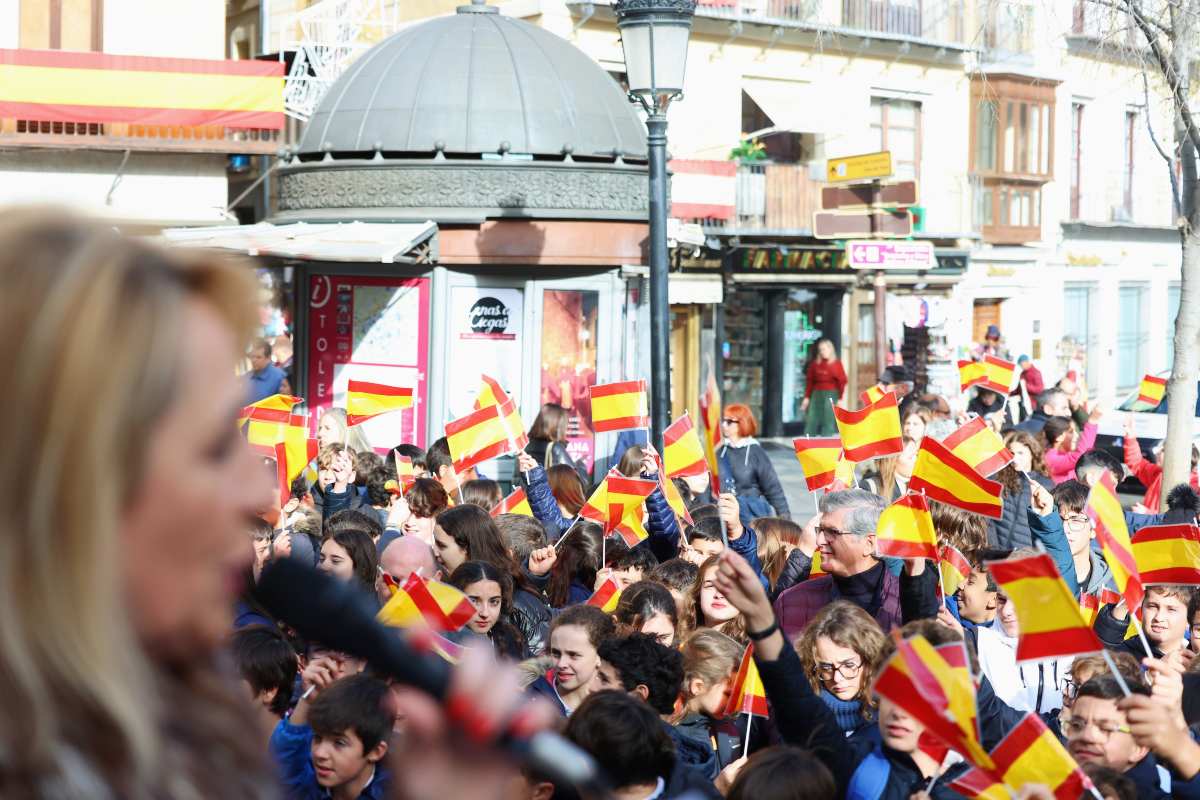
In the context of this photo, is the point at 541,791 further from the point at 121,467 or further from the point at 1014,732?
the point at 121,467

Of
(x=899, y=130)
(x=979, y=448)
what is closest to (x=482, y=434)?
(x=979, y=448)

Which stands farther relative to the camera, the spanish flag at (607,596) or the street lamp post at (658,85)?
the street lamp post at (658,85)

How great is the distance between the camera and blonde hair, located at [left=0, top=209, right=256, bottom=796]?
45.2 inches

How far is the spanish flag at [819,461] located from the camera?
30.1ft

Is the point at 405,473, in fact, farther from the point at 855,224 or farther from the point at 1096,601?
the point at 855,224

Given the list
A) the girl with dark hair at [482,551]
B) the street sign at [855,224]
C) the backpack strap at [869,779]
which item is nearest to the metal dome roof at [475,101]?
the street sign at [855,224]

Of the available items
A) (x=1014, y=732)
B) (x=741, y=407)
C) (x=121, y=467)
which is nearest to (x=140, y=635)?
(x=121, y=467)

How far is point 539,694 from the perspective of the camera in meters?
4.91

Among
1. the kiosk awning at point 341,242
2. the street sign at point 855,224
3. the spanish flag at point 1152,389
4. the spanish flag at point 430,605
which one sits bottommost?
the spanish flag at point 430,605

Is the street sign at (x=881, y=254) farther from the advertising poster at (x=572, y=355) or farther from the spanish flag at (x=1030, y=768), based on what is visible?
the spanish flag at (x=1030, y=768)

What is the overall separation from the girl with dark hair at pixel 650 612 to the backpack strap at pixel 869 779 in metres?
1.90

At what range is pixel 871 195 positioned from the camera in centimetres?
1738

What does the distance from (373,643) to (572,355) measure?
13580mm

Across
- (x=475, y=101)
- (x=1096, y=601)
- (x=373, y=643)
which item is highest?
(x=475, y=101)
